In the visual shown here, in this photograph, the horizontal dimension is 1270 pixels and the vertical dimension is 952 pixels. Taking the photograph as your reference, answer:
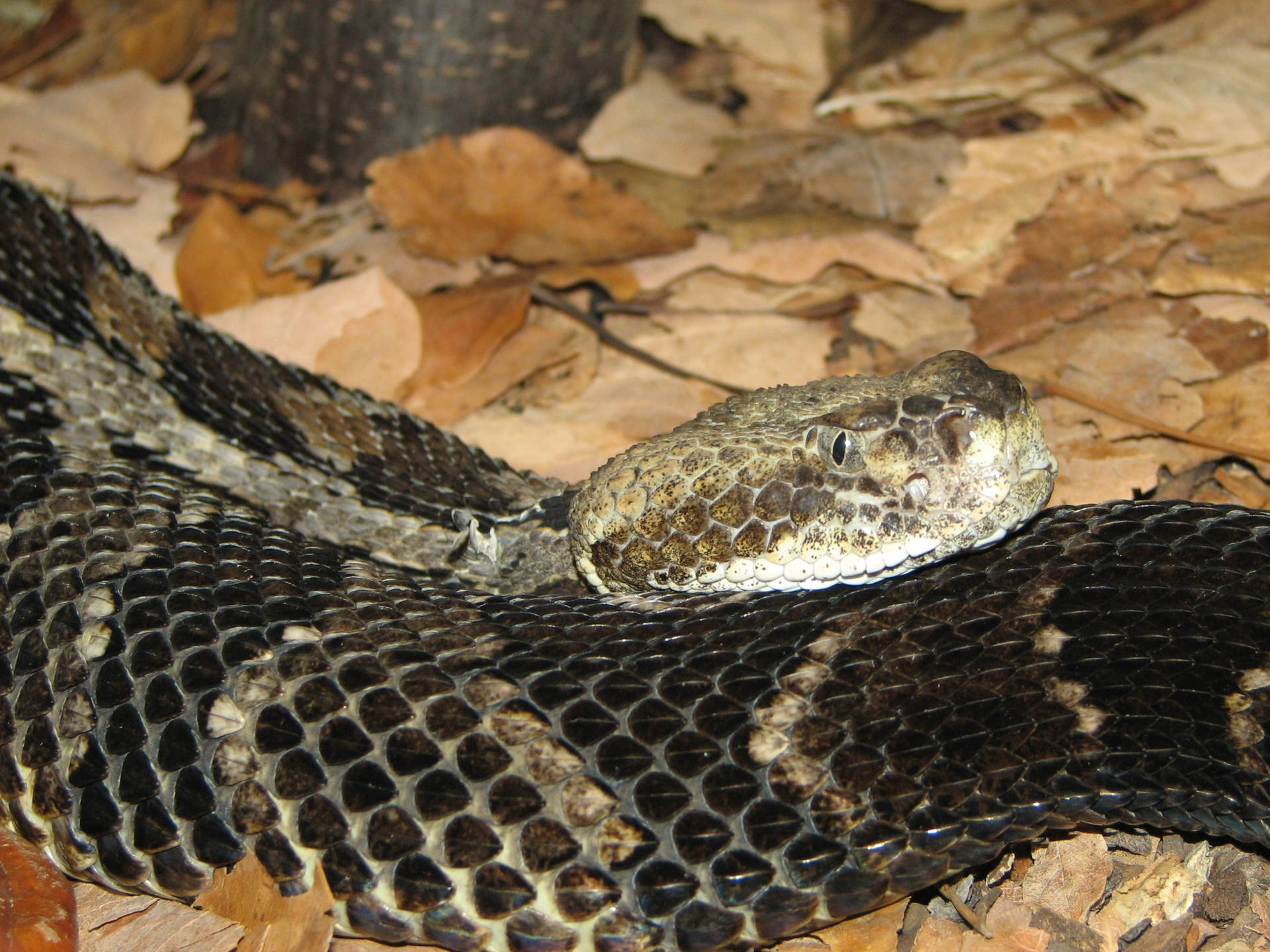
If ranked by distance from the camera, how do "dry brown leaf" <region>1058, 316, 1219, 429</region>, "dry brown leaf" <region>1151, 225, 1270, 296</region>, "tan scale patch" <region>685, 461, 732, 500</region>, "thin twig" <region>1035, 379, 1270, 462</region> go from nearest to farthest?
"tan scale patch" <region>685, 461, 732, 500</region>, "thin twig" <region>1035, 379, 1270, 462</region>, "dry brown leaf" <region>1058, 316, 1219, 429</region>, "dry brown leaf" <region>1151, 225, 1270, 296</region>

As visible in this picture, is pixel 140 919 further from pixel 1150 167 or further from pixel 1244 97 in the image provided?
pixel 1244 97

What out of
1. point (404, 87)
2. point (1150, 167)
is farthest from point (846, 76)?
point (404, 87)

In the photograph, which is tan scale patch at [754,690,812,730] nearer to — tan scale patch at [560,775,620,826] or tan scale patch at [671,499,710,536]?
tan scale patch at [560,775,620,826]

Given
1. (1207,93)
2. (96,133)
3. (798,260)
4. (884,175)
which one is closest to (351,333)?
(798,260)

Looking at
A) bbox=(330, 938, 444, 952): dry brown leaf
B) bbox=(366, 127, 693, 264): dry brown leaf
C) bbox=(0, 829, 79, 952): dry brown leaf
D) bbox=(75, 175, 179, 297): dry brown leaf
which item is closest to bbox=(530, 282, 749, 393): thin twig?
bbox=(366, 127, 693, 264): dry brown leaf

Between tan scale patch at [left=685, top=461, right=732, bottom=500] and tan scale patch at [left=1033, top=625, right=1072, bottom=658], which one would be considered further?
tan scale patch at [left=685, top=461, right=732, bottom=500]

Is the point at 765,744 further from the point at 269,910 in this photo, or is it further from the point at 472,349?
the point at 472,349
